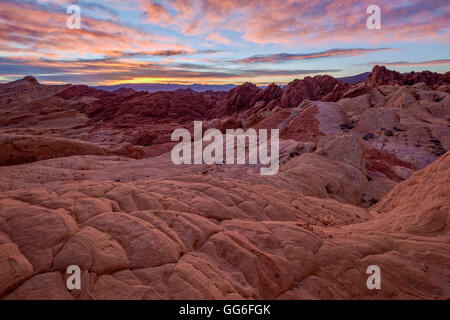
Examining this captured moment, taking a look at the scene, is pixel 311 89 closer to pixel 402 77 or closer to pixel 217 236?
pixel 402 77

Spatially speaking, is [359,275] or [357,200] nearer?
[359,275]

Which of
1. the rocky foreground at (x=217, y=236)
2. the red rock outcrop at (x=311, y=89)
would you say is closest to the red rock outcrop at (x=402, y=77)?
the red rock outcrop at (x=311, y=89)

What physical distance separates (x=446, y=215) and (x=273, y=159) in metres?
11.3

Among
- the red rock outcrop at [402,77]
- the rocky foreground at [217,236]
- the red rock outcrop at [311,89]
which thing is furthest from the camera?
the red rock outcrop at [402,77]

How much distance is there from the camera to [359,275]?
456 cm

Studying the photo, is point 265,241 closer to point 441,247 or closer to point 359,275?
point 359,275

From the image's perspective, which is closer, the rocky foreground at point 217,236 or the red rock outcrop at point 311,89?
the rocky foreground at point 217,236

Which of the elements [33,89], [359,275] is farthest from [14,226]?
[33,89]

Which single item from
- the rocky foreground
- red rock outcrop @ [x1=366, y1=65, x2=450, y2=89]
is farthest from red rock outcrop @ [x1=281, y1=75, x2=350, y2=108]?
the rocky foreground

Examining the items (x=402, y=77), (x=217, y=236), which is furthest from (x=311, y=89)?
(x=217, y=236)

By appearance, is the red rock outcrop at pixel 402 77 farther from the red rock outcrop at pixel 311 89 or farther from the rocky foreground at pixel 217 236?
the rocky foreground at pixel 217 236

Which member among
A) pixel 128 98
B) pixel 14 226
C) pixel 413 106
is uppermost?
pixel 128 98

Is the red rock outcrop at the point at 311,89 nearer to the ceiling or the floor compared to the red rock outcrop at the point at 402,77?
nearer to the floor
